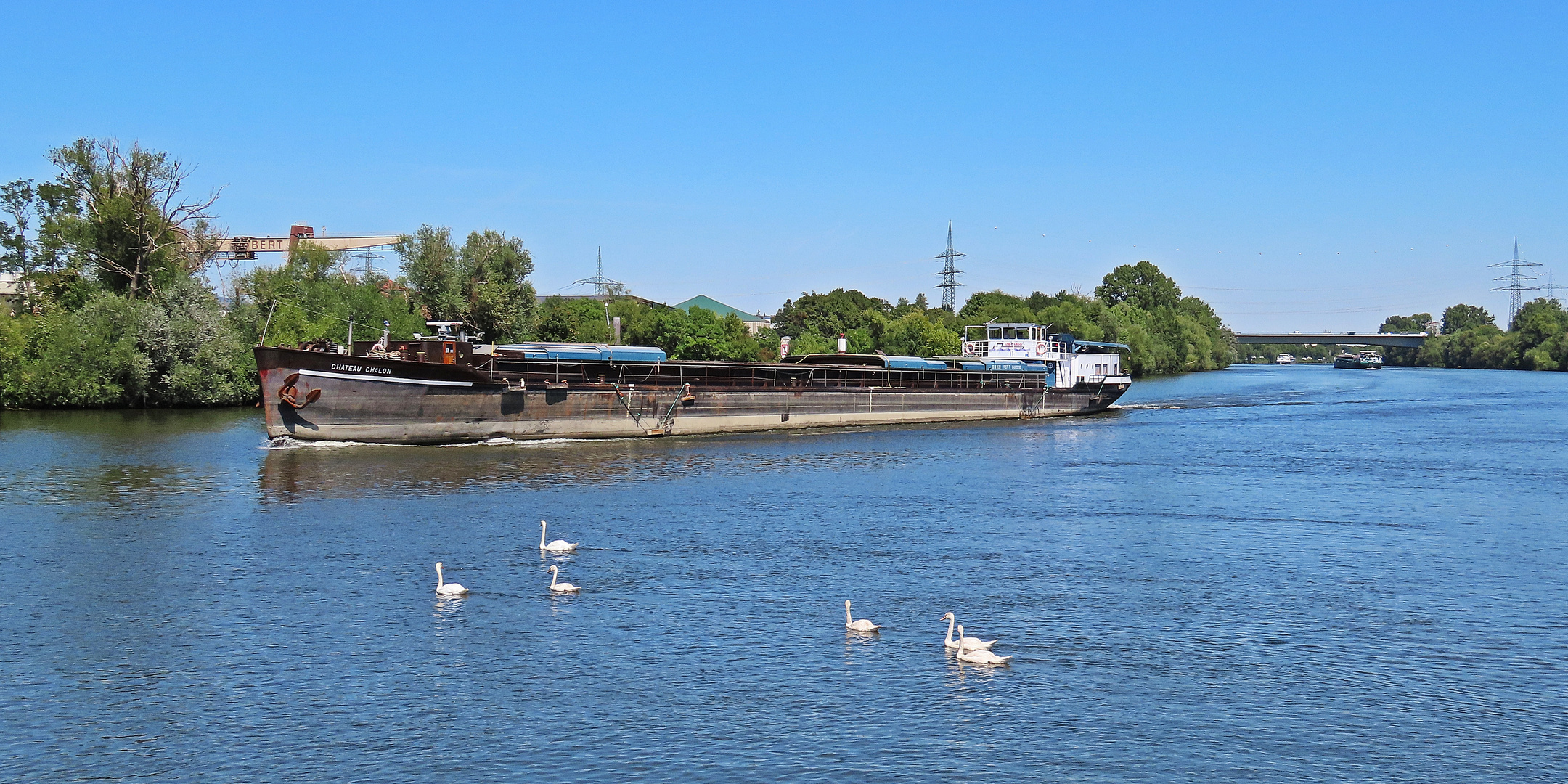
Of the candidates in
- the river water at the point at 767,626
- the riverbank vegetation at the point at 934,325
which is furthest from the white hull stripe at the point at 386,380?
the riverbank vegetation at the point at 934,325

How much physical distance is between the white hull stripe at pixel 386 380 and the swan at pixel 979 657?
131 feet

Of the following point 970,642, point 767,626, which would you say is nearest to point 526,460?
point 767,626

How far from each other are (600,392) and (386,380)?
38.6 ft

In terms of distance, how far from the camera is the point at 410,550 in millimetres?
32625

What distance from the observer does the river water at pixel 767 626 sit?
60.6 feet

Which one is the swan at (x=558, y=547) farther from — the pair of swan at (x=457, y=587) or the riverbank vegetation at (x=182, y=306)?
the riverbank vegetation at (x=182, y=306)

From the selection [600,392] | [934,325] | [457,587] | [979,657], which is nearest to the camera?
[979,657]

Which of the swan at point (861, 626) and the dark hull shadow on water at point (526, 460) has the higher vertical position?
the dark hull shadow on water at point (526, 460)

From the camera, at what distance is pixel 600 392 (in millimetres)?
62719

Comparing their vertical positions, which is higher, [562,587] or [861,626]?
[562,587]

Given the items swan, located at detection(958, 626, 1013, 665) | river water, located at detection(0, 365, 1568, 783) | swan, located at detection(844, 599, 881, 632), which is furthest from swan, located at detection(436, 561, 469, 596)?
swan, located at detection(958, 626, 1013, 665)

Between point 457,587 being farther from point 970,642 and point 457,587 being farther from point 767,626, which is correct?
point 970,642

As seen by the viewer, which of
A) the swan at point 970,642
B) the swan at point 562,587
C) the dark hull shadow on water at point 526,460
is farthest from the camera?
the dark hull shadow on water at point 526,460

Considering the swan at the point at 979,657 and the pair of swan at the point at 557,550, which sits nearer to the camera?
the swan at the point at 979,657
